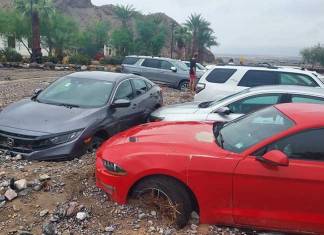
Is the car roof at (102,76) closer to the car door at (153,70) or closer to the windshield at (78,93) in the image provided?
the windshield at (78,93)

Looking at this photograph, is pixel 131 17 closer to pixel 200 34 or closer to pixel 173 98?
pixel 200 34

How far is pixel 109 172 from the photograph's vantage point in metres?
4.54

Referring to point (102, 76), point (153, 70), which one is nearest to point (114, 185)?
point (102, 76)

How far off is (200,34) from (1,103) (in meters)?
56.6

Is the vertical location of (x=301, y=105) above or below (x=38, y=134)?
above

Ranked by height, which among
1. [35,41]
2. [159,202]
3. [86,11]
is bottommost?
[159,202]

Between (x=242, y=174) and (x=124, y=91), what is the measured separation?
4.34 metres

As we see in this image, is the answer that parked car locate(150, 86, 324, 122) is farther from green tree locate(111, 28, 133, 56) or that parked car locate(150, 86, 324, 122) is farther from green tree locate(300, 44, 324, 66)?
green tree locate(300, 44, 324, 66)

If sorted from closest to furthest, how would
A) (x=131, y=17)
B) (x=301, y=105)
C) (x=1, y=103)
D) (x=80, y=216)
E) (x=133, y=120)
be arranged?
1. (x=80, y=216)
2. (x=301, y=105)
3. (x=133, y=120)
4. (x=1, y=103)
5. (x=131, y=17)

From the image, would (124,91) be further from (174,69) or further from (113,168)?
(174,69)

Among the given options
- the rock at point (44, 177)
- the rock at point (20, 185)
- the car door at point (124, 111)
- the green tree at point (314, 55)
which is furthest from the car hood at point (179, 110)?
the green tree at point (314, 55)

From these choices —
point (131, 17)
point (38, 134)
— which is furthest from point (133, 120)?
point (131, 17)

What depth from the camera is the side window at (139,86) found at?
8.71 meters

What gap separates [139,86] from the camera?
29.4 feet
